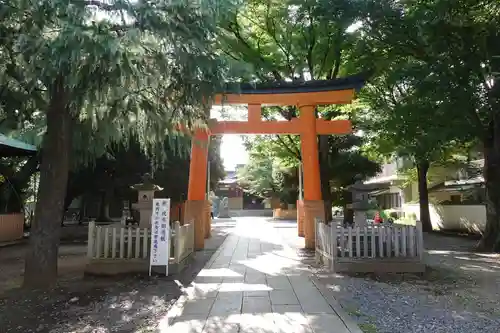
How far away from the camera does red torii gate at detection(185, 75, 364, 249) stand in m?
13.2

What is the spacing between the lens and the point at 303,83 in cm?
1304

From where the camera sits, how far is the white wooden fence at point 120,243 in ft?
29.9

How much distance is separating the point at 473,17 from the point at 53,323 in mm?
11259

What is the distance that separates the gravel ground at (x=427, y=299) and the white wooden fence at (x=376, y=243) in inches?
18.5

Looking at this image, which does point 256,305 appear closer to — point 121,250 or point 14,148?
Answer: point 121,250

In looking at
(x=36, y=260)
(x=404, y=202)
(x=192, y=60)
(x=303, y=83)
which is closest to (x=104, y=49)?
(x=192, y=60)

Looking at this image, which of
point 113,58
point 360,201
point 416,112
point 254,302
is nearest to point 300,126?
point 360,201

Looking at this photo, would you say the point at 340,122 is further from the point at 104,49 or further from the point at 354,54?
the point at 104,49

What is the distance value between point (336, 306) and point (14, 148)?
39.8 ft

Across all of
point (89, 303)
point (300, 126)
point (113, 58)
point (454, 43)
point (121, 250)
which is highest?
point (454, 43)

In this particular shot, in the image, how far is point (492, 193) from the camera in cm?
1375

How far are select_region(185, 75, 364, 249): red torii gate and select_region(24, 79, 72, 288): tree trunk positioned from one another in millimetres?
5706

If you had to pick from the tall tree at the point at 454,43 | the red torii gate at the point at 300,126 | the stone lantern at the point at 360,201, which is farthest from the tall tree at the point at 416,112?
the stone lantern at the point at 360,201

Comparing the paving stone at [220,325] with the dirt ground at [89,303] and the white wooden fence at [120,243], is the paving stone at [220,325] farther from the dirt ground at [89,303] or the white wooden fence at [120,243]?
the white wooden fence at [120,243]
